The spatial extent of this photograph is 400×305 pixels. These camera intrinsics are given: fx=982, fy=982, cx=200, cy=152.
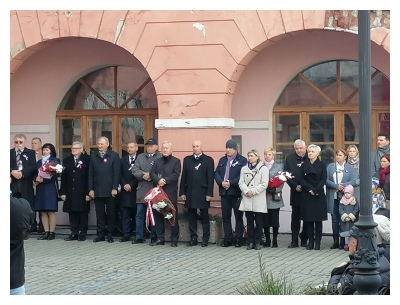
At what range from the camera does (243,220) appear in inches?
655

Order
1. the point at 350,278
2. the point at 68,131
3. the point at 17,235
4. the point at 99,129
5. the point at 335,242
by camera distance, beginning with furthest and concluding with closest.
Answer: the point at 68,131 < the point at 99,129 < the point at 335,242 < the point at 350,278 < the point at 17,235

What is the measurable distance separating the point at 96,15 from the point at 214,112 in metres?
2.64

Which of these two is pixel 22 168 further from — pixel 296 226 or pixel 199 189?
pixel 296 226

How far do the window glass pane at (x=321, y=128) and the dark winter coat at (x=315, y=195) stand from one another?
2117 millimetres

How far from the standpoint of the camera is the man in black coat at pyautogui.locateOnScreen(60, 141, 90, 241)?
1697cm

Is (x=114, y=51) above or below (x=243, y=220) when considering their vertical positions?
above

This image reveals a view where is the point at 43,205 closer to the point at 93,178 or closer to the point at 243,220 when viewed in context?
the point at 93,178

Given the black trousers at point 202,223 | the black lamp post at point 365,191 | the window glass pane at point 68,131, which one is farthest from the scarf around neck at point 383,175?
the window glass pane at point 68,131

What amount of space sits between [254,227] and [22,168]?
429cm

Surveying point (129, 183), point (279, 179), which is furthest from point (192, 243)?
point (279, 179)

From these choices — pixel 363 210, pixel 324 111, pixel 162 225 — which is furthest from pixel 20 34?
pixel 363 210

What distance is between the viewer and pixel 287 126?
1777cm

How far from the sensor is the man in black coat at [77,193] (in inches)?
668

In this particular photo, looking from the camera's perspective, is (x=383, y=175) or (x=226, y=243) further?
(x=226, y=243)
